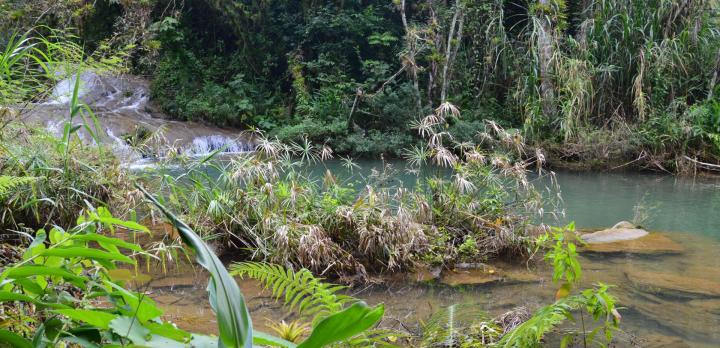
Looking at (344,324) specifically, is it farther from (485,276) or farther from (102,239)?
(485,276)

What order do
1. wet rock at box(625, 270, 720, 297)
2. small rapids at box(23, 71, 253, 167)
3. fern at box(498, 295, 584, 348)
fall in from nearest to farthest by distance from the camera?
1. fern at box(498, 295, 584, 348)
2. wet rock at box(625, 270, 720, 297)
3. small rapids at box(23, 71, 253, 167)

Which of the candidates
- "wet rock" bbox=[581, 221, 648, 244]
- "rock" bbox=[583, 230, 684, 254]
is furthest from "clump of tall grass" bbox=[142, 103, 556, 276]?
"wet rock" bbox=[581, 221, 648, 244]

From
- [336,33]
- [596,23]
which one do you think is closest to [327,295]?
[596,23]

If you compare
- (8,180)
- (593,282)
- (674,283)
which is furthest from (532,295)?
(8,180)

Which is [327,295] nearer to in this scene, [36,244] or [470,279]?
[36,244]

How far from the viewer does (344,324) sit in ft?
2.63

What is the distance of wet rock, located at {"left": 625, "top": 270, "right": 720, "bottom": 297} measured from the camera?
13.6 feet

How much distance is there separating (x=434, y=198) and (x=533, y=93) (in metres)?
7.37

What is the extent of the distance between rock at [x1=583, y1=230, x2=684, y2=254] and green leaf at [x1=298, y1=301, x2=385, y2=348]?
16.1ft

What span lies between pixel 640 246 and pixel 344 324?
5374 mm

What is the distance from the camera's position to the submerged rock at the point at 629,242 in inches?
209

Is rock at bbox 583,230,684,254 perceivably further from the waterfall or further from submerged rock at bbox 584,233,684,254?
the waterfall

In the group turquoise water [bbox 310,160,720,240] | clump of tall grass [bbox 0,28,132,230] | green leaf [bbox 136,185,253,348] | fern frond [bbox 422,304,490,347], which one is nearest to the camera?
green leaf [bbox 136,185,253,348]

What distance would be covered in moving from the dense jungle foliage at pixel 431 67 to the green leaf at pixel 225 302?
27.0ft
